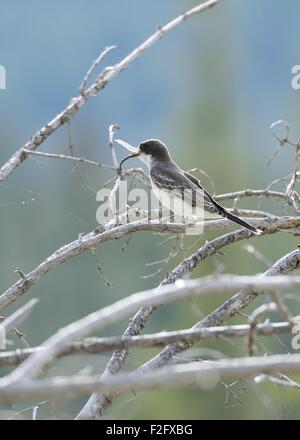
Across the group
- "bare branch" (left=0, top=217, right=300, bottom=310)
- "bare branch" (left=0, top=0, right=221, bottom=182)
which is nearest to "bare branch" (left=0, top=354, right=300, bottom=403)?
"bare branch" (left=0, top=217, right=300, bottom=310)

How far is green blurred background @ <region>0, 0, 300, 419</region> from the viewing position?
24766 mm

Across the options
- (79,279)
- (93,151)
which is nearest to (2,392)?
(79,279)

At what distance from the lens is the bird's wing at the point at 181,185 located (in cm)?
721

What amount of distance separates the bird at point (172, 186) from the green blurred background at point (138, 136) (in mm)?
507

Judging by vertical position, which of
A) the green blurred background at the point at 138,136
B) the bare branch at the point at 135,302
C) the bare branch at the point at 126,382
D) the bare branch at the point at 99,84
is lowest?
the bare branch at the point at 126,382

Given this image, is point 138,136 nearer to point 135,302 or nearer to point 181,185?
point 181,185

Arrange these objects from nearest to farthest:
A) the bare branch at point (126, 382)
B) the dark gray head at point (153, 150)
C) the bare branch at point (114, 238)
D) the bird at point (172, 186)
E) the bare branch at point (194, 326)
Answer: the bare branch at point (126, 382) < the bare branch at point (194, 326) < the bare branch at point (114, 238) < the bird at point (172, 186) < the dark gray head at point (153, 150)

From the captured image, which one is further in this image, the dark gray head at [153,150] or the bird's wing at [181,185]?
the dark gray head at [153,150]

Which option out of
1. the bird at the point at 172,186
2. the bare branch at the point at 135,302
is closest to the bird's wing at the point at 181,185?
the bird at the point at 172,186

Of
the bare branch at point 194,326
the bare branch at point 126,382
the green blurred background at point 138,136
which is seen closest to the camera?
the bare branch at point 126,382

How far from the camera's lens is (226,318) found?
5016mm

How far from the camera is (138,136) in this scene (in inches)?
2645

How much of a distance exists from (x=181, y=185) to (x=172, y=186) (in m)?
0.09

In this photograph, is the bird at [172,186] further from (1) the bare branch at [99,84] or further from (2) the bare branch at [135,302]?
(2) the bare branch at [135,302]
